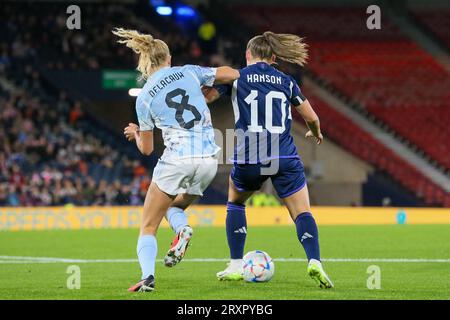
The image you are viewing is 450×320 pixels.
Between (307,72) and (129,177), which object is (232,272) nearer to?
(129,177)

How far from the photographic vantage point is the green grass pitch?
836cm

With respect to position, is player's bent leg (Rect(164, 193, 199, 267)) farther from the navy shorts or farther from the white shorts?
the navy shorts

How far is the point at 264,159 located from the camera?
354 inches

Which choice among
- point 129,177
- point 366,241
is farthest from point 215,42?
point 366,241

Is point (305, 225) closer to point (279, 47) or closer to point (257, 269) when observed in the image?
point (257, 269)

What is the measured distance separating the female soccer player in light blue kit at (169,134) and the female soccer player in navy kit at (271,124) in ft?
1.75

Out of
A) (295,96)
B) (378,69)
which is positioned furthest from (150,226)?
(378,69)

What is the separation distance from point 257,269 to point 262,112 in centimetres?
151

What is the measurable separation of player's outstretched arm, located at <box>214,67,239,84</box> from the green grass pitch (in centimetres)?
186

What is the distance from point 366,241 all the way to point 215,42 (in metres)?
17.4

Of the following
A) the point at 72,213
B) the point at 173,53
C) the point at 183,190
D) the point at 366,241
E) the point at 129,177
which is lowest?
the point at 183,190

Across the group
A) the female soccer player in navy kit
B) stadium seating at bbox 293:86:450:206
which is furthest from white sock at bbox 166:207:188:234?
stadium seating at bbox 293:86:450:206

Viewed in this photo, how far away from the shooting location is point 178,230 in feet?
28.1

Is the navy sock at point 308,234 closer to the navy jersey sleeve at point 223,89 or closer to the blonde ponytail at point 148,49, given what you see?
the navy jersey sleeve at point 223,89
